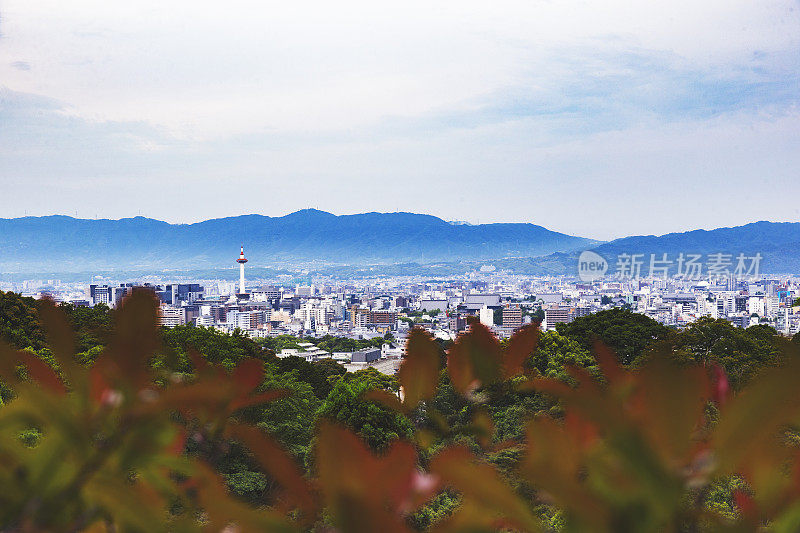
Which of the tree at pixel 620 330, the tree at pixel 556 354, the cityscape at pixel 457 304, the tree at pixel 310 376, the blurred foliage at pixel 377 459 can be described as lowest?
the cityscape at pixel 457 304

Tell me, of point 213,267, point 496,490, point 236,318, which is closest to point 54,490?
point 496,490

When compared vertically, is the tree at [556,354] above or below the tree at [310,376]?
above

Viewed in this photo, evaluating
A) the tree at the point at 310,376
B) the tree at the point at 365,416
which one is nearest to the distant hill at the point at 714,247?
the tree at the point at 310,376

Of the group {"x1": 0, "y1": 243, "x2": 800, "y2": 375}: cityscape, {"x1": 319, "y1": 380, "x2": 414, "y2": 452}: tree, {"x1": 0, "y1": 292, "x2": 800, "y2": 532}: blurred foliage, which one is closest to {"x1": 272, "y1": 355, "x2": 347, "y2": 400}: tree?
{"x1": 319, "y1": 380, "x2": 414, "y2": 452}: tree

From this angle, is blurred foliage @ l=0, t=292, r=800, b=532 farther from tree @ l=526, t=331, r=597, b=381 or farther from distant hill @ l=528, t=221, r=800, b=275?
distant hill @ l=528, t=221, r=800, b=275

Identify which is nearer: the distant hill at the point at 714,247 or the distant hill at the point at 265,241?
the distant hill at the point at 714,247

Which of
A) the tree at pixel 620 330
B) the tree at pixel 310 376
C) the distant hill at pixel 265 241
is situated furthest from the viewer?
the distant hill at pixel 265 241

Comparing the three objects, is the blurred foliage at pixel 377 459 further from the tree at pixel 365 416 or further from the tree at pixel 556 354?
the tree at pixel 556 354
